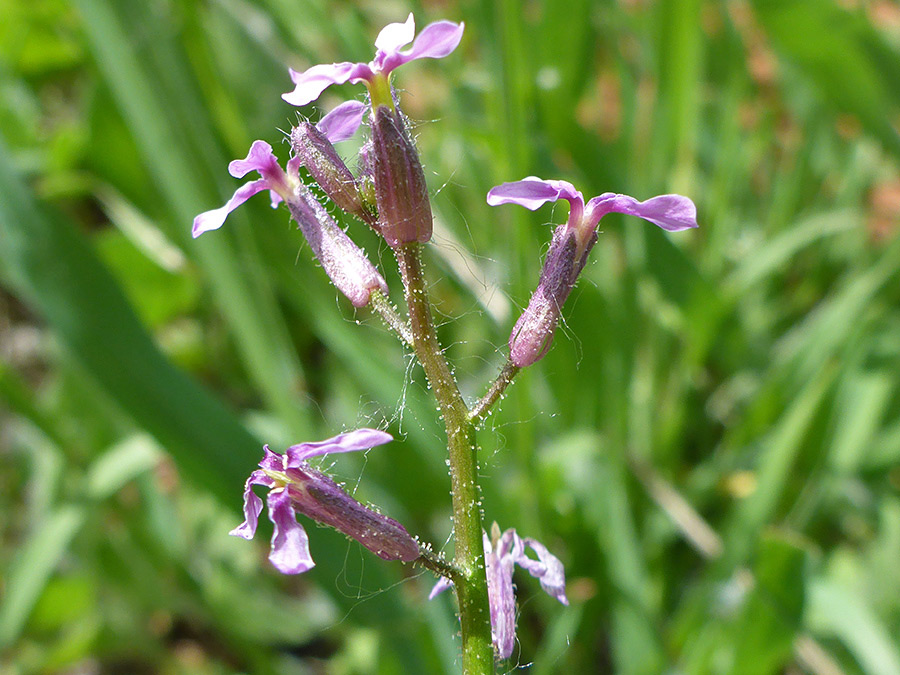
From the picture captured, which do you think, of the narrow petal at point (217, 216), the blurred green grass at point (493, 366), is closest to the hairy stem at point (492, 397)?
the narrow petal at point (217, 216)

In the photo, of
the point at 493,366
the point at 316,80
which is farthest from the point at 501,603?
the point at 493,366

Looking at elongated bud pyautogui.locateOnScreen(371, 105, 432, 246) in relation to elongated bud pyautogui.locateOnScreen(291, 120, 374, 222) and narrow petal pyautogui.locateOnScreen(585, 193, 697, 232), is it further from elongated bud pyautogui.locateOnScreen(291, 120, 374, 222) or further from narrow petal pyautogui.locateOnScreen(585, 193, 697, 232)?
narrow petal pyautogui.locateOnScreen(585, 193, 697, 232)

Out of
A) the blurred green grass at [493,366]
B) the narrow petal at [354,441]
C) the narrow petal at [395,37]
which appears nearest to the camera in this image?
the narrow petal at [354,441]

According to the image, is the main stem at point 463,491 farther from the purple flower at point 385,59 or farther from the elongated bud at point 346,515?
the purple flower at point 385,59

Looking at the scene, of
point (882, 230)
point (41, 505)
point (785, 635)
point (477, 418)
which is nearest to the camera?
point (477, 418)

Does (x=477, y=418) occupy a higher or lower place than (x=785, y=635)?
higher

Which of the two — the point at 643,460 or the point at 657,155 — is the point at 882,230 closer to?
the point at 657,155

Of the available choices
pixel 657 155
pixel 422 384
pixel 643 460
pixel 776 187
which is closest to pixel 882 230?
pixel 776 187
